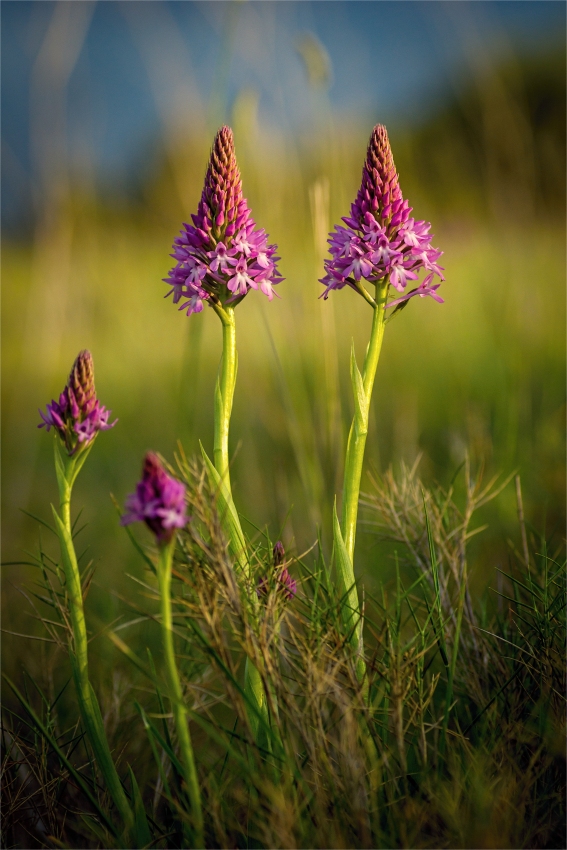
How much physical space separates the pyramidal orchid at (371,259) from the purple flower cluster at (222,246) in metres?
0.16

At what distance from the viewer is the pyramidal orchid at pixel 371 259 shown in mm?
1266

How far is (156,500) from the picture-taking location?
3.20ft

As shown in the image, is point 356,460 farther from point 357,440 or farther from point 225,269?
point 225,269

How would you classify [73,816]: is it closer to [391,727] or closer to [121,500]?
[391,727]

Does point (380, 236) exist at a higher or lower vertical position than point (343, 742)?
higher

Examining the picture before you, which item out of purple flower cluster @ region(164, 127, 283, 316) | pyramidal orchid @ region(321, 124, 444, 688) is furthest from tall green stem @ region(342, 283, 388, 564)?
purple flower cluster @ region(164, 127, 283, 316)

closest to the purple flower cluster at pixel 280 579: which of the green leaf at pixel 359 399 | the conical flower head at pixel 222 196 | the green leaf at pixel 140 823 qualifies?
the green leaf at pixel 359 399

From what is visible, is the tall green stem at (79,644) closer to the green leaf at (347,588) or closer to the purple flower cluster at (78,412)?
the purple flower cluster at (78,412)

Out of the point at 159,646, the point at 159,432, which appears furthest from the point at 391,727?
the point at 159,432

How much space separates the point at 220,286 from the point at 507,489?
2.07 m

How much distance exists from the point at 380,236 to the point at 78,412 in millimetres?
684

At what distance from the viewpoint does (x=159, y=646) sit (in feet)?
7.68

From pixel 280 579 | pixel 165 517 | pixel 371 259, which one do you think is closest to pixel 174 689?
pixel 165 517

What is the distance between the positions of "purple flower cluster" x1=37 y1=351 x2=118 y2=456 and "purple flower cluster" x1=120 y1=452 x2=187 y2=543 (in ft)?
0.89
